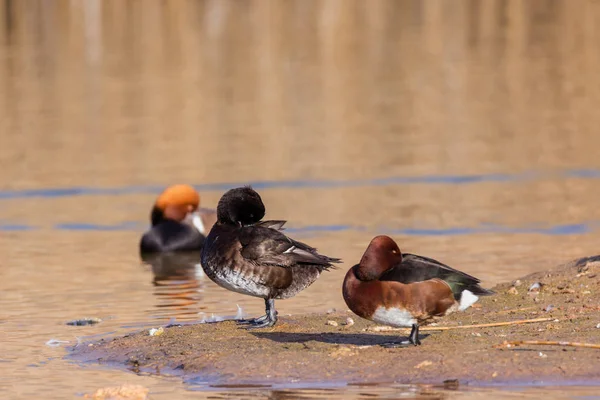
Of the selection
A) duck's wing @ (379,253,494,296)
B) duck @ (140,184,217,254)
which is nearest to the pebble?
duck's wing @ (379,253,494,296)

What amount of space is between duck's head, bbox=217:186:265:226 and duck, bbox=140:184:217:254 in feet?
21.7

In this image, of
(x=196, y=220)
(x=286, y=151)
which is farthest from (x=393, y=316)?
(x=286, y=151)

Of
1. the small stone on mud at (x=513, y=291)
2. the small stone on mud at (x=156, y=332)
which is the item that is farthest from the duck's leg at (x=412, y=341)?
the small stone on mud at (x=513, y=291)

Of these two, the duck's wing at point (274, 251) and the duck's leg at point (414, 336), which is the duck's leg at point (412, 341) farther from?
the duck's wing at point (274, 251)

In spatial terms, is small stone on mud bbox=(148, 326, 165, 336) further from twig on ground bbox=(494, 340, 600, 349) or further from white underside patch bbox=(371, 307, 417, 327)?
twig on ground bbox=(494, 340, 600, 349)

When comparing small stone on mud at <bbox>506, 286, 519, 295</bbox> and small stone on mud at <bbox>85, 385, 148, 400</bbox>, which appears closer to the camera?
A: small stone on mud at <bbox>85, 385, 148, 400</bbox>

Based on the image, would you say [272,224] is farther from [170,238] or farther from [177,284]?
[170,238]

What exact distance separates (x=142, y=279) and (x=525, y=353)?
6.36m

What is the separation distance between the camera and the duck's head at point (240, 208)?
9789 millimetres

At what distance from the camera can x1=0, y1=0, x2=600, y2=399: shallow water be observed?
39.4 feet

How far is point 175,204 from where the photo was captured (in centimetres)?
1711

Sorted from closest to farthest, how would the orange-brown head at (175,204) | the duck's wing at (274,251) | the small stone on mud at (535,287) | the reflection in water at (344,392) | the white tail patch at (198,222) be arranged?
the reflection in water at (344,392) < the duck's wing at (274,251) < the small stone on mud at (535,287) < the orange-brown head at (175,204) < the white tail patch at (198,222)

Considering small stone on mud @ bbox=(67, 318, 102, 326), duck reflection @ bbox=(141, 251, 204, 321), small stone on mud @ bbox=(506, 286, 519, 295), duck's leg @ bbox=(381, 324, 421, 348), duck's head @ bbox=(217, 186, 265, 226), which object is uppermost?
duck's head @ bbox=(217, 186, 265, 226)

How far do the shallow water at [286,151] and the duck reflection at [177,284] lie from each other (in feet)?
0.21
